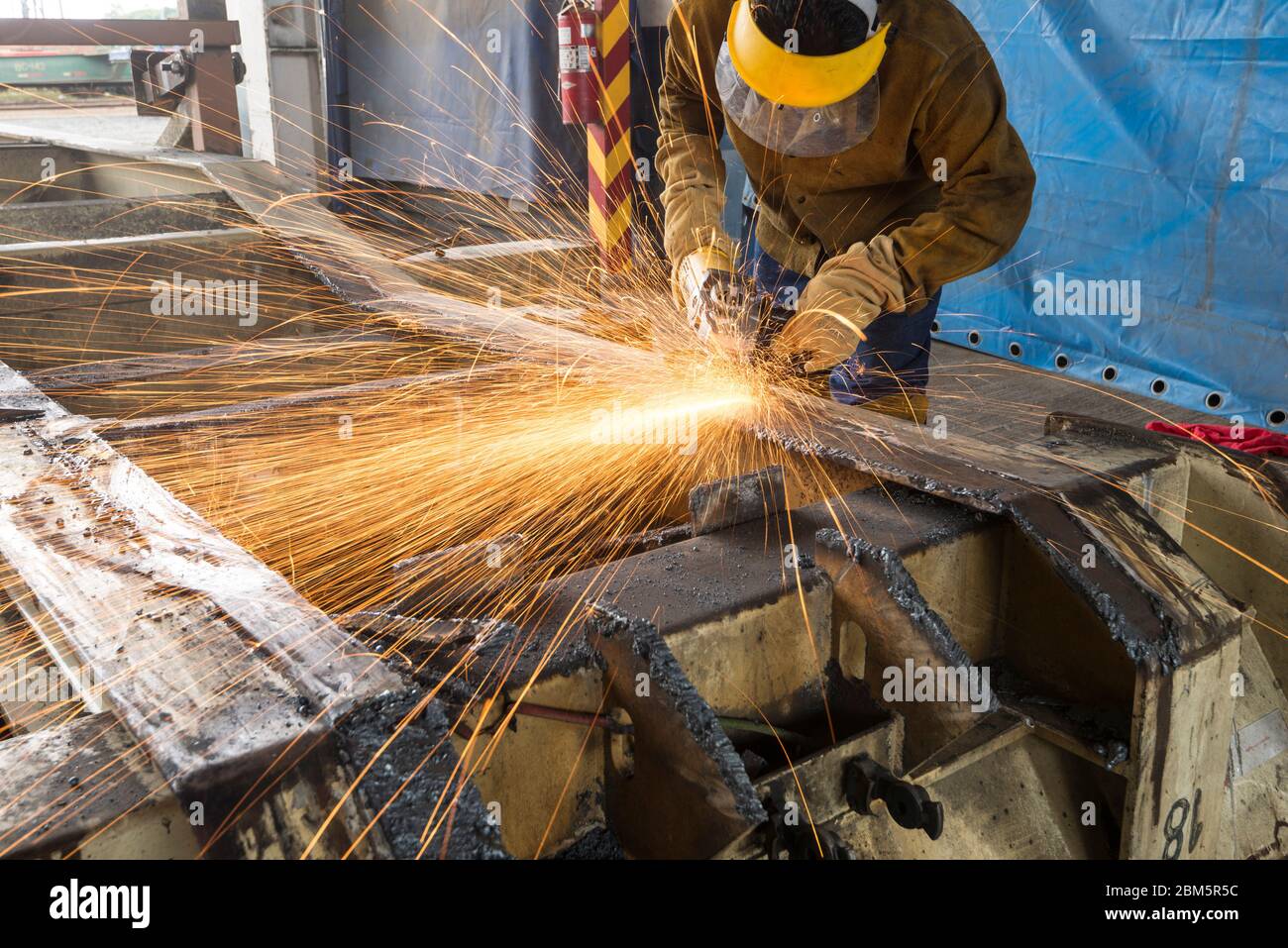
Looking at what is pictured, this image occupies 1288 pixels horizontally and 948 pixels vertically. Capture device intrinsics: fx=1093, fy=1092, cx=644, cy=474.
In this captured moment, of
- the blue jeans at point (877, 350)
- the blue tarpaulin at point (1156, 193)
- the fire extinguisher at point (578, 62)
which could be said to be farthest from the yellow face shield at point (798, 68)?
the fire extinguisher at point (578, 62)

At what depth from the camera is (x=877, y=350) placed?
11.1 ft

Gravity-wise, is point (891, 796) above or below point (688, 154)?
below

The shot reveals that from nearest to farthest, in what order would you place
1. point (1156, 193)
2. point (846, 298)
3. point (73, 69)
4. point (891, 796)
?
point (891, 796) < point (846, 298) < point (1156, 193) < point (73, 69)

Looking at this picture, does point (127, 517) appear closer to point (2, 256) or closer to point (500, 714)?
point (500, 714)

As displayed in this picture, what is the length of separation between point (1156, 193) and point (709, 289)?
2880 millimetres

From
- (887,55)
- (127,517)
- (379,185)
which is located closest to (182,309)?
(127,517)

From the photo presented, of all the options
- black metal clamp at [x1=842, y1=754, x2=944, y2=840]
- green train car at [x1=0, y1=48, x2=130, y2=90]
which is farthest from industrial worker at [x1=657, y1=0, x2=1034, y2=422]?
green train car at [x1=0, y1=48, x2=130, y2=90]

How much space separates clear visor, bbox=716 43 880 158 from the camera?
2.53 meters

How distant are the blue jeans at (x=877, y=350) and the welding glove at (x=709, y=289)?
1.43 ft

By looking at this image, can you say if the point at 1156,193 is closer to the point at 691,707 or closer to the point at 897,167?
the point at 897,167

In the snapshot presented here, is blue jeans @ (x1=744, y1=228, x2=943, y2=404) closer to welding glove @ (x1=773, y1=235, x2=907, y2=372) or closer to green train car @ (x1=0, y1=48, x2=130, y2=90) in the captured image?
welding glove @ (x1=773, y1=235, x2=907, y2=372)

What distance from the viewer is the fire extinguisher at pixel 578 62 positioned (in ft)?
17.9

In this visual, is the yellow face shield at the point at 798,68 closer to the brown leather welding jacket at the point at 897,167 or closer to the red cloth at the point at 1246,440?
the brown leather welding jacket at the point at 897,167

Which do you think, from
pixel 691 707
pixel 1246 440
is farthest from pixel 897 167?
pixel 691 707
